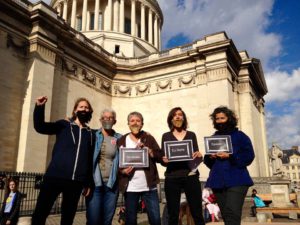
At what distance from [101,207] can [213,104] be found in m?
18.2

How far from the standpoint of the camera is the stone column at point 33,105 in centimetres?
1627

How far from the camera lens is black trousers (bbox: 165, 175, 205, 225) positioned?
4.57m

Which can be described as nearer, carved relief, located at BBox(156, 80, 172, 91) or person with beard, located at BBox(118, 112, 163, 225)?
person with beard, located at BBox(118, 112, 163, 225)

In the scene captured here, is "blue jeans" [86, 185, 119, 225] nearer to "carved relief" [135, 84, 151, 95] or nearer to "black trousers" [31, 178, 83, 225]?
"black trousers" [31, 178, 83, 225]

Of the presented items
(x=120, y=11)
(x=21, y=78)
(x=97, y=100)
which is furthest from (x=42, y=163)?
(x=120, y=11)

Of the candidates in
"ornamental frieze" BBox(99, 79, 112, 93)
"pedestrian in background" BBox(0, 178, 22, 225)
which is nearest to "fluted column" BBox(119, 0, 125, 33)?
"ornamental frieze" BBox(99, 79, 112, 93)

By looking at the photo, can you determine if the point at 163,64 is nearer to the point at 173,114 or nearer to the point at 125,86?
the point at 125,86

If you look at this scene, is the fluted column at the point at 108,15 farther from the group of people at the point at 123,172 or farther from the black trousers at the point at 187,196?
the black trousers at the point at 187,196

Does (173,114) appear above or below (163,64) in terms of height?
below

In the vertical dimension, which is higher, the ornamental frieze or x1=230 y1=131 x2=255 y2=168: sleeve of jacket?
the ornamental frieze

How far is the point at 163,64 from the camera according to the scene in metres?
24.7

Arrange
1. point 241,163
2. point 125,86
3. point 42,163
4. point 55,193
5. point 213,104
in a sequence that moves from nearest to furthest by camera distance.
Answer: point 55,193, point 241,163, point 42,163, point 213,104, point 125,86

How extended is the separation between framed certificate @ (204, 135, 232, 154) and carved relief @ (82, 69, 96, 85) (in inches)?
748

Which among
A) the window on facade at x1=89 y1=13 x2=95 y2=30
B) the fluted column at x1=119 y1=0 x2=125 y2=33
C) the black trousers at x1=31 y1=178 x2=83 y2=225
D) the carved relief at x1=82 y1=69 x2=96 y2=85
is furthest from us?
the window on facade at x1=89 y1=13 x2=95 y2=30
